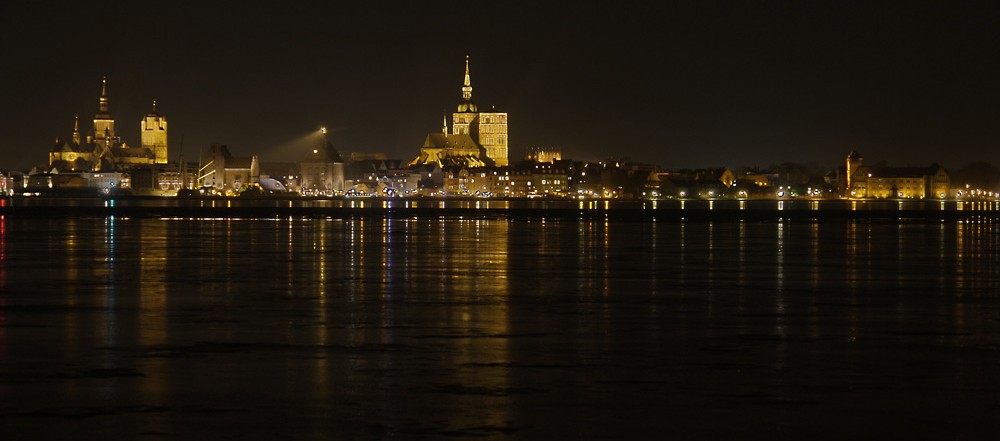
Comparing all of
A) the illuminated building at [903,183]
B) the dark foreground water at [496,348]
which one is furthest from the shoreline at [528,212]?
the illuminated building at [903,183]

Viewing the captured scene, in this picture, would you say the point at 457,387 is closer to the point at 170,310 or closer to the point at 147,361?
the point at 147,361

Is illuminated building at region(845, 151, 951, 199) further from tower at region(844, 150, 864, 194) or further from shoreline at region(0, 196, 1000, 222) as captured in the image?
shoreline at region(0, 196, 1000, 222)

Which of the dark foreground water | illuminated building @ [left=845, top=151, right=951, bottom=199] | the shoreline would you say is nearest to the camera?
the dark foreground water

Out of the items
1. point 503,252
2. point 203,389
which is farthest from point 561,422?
point 503,252

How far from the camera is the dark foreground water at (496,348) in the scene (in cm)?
1016

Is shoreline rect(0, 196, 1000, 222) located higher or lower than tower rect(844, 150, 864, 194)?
lower

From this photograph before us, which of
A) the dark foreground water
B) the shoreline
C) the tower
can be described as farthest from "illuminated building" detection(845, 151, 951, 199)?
the dark foreground water

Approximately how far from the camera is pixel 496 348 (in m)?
14.2

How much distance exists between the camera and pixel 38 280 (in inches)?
917

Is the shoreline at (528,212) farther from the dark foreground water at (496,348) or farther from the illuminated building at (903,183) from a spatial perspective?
the illuminated building at (903,183)

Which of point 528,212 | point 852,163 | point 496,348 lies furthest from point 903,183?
point 496,348

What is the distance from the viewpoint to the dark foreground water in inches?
400

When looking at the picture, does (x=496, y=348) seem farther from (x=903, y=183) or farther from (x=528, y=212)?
(x=903, y=183)

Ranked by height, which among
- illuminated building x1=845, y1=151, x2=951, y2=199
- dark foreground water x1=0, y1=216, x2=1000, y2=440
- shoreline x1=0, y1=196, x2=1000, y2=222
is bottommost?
dark foreground water x1=0, y1=216, x2=1000, y2=440
